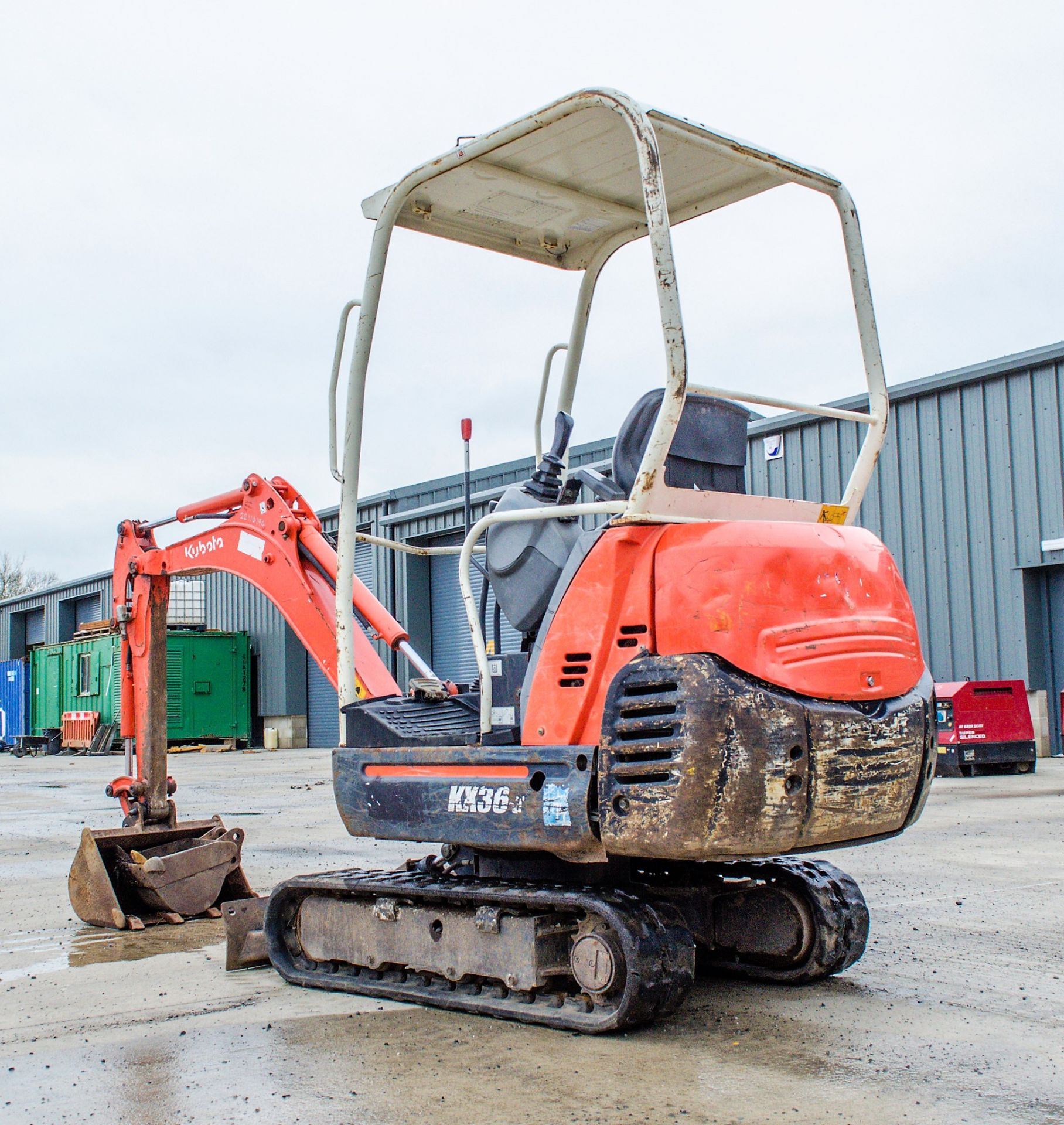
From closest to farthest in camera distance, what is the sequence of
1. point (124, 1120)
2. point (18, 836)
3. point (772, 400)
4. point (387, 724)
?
point (124, 1120) < point (772, 400) < point (387, 724) < point (18, 836)

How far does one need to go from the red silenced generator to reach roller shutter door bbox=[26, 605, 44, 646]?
4029 centimetres

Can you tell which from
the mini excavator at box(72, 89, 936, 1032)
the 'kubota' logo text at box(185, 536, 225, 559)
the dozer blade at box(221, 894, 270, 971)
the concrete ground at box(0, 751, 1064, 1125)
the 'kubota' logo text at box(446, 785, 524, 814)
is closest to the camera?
the concrete ground at box(0, 751, 1064, 1125)

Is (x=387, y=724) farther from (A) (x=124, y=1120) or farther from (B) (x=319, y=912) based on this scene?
(A) (x=124, y=1120)

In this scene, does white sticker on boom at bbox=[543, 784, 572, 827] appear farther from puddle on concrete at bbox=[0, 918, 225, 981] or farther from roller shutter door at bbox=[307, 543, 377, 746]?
roller shutter door at bbox=[307, 543, 377, 746]

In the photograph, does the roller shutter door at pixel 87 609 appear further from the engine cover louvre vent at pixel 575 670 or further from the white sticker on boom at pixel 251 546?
the engine cover louvre vent at pixel 575 670

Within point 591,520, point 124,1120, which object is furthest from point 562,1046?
point 591,520

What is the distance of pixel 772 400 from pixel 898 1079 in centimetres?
237

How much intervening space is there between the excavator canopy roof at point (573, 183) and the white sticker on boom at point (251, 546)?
7.15ft

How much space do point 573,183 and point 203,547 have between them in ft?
10.9

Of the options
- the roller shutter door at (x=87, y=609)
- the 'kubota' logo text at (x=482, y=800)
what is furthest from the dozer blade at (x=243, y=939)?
the roller shutter door at (x=87, y=609)

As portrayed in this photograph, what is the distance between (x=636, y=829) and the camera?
13.4 ft

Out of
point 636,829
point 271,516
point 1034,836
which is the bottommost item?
point 1034,836

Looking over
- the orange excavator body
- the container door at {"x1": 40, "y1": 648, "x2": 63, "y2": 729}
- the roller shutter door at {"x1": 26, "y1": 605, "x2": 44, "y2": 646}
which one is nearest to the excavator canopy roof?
the orange excavator body

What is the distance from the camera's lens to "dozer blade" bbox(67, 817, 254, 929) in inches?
271
